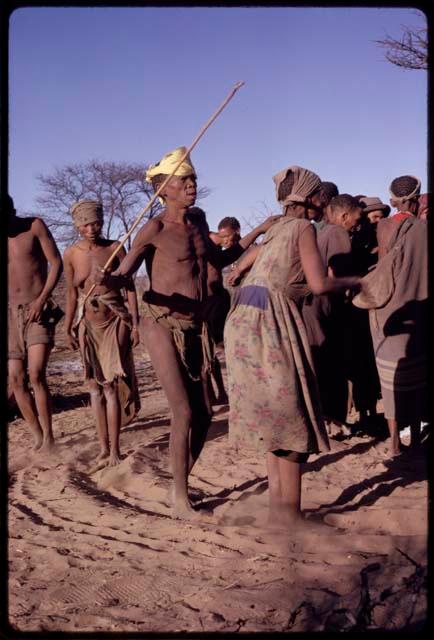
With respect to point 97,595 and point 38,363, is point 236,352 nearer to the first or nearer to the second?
point 97,595

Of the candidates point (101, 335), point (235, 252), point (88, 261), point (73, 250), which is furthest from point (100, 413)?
point (235, 252)

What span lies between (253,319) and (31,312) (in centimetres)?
276

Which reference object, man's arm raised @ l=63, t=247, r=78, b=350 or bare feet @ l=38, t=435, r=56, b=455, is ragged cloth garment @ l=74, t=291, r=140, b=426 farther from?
bare feet @ l=38, t=435, r=56, b=455

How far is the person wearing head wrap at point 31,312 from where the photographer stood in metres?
6.14

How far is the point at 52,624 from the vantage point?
10.1 feet

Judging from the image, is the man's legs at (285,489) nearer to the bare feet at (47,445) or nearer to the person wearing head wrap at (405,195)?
the person wearing head wrap at (405,195)

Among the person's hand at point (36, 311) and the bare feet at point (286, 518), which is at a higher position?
the person's hand at point (36, 311)

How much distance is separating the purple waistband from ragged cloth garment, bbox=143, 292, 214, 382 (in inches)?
25.9

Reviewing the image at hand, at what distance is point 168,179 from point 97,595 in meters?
2.33

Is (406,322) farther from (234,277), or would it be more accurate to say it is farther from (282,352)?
(282,352)

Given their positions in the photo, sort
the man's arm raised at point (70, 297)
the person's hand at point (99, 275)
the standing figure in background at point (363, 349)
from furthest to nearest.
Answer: the standing figure in background at point (363, 349)
the man's arm raised at point (70, 297)
the person's hand at point (99, 275)

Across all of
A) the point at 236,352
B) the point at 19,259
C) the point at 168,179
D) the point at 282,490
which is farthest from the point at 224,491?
the point at 19,259

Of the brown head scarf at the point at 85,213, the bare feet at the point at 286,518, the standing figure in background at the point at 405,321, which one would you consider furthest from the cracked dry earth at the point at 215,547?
the brown head scarf at the point at 85,213

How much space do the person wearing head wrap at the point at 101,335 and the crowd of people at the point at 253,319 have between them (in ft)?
0.04
